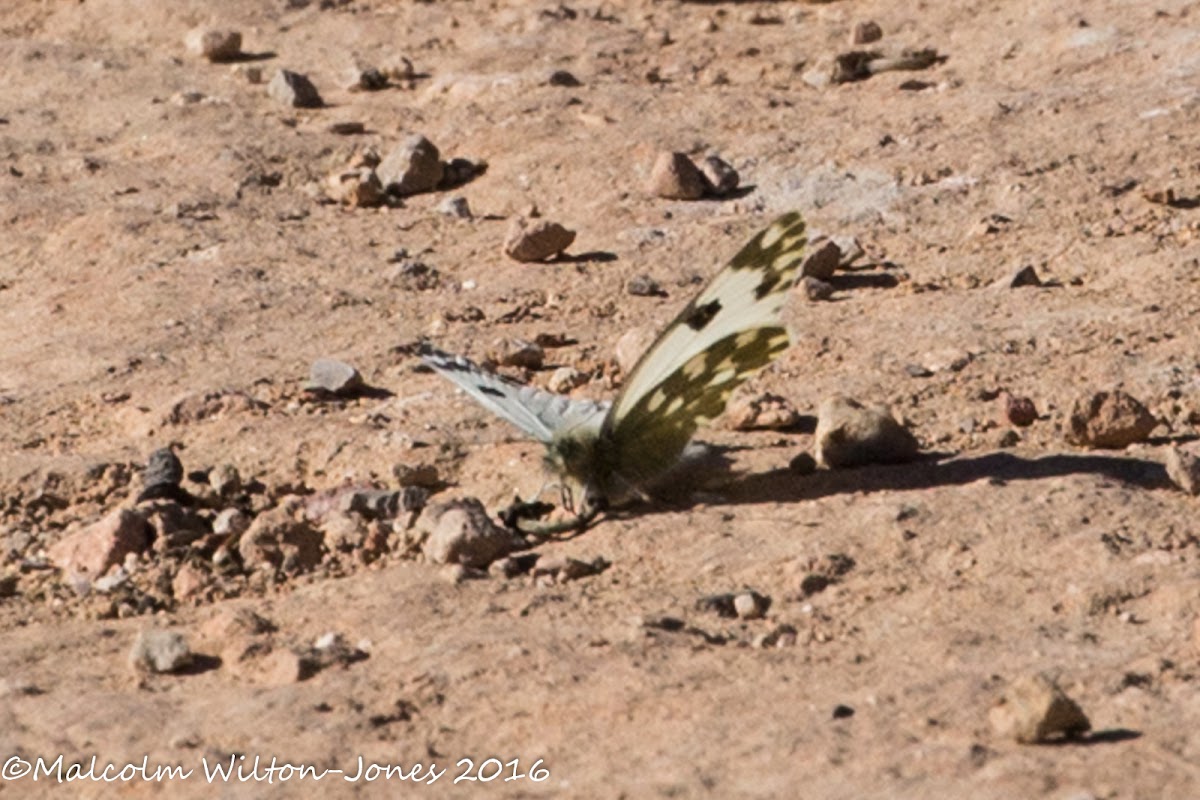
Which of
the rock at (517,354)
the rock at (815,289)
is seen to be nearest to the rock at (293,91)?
the rock at (517,354)

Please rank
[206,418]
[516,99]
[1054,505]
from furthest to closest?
[516,99] < [206,418] < [1054,505]

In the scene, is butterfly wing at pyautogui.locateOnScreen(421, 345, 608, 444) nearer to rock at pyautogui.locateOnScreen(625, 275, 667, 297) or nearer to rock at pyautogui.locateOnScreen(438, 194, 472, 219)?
rock at pyautogui.locateOnScreen(625, 275, 667, 297)

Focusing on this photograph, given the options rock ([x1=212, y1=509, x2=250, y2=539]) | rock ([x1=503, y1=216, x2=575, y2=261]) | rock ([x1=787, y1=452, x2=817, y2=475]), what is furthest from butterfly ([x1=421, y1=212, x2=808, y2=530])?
rock ([x1=503, y1=216, x2=575, y2=261])

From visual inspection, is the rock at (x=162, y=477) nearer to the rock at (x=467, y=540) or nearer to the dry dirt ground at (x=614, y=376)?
the dry dirt ground at (x=614, y=376)

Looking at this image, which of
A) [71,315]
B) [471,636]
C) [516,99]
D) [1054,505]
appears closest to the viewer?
[471,636]

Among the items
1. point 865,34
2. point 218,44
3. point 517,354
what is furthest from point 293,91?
point 517,354

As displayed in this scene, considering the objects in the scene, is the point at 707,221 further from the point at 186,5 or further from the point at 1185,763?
the point at 1185,763

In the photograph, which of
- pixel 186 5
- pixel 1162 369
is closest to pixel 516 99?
pixel 186 5
